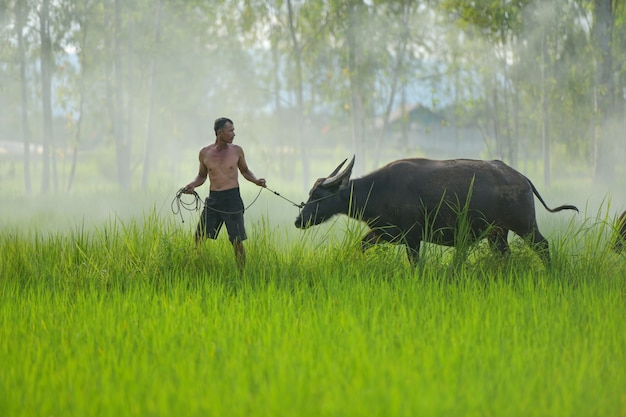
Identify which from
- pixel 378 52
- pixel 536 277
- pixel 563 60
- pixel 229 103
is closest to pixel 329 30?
pixel 378 52

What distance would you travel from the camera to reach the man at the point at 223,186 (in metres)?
6.64

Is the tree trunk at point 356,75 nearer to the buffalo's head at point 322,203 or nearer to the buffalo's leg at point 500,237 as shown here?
the buffalo's leg at point 500,237

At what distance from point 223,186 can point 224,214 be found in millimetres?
263

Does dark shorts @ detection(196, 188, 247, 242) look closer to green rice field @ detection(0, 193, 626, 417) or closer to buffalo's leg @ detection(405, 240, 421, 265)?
green rice field @ detection(0, 193, 626, 417)

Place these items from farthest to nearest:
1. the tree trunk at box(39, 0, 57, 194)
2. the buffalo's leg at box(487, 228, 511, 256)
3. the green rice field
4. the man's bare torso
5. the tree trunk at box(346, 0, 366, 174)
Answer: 1. the tree trunk at box(346, 0, 366, 174)
2. the tree trunk at box(39, 0, 57, 194)
3. the buffalo's leg at box(487, 228, 511, 256)
4. the man's bare torso
5. the green rice field

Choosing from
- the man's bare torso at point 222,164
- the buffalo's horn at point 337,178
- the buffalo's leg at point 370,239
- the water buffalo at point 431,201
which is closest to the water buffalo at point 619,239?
the water buffalo at point 431,201

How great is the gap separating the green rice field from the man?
18 cm

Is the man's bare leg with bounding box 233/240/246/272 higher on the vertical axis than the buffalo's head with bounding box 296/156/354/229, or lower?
lower

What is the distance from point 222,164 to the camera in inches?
265

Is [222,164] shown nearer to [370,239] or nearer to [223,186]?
[223,186]

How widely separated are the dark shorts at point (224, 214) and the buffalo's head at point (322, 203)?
0.61 metres

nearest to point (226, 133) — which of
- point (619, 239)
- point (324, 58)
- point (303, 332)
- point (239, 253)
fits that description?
point (239, 253)

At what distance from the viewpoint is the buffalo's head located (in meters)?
7.00

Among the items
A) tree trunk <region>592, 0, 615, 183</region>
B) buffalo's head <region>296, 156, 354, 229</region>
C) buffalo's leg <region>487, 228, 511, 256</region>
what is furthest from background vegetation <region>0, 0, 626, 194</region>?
buffalo's head <region>296, 156, 354, 229</region>
